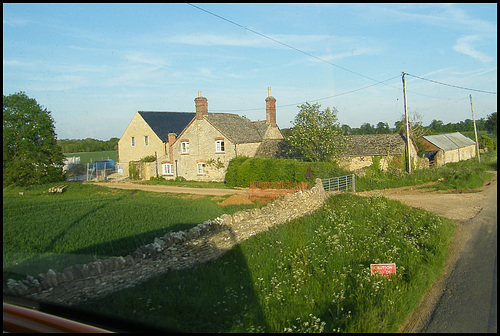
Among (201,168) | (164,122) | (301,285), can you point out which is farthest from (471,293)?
(164,122)

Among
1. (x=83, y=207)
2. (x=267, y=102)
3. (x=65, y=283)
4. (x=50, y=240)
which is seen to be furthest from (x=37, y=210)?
(x=267, y=102)

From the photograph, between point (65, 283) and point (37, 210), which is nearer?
point (65, 283)

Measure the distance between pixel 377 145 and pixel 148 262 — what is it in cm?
2736

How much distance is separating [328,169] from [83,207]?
14571mm

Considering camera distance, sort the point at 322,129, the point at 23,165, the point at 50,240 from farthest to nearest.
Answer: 1. the point at 322,129
2. the point at 50,240
3. the point at 23,165

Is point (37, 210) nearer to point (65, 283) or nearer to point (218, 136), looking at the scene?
point (65, 283)

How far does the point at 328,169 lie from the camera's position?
2345cm

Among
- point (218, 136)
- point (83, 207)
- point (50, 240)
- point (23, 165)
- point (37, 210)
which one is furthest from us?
point (218, 136)

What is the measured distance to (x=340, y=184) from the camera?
75.0 feet

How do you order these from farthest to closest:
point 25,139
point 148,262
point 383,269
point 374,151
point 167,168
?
point 167,168 < point 374,151 < point 148,262 < point 383,269 < point 25,139

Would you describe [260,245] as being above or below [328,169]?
below

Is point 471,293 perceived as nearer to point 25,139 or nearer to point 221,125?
point 25,139

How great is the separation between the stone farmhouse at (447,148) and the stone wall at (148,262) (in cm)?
2809

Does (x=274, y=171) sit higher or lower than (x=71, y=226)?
higher
